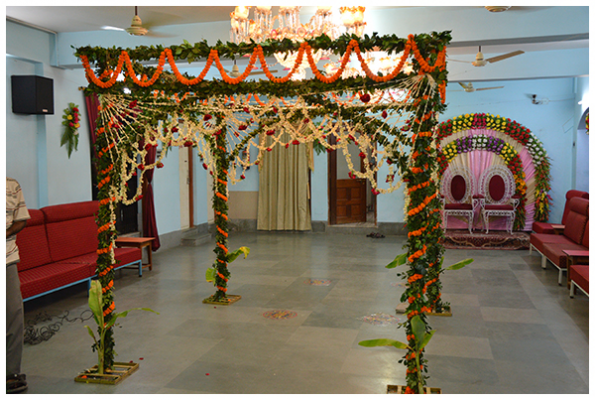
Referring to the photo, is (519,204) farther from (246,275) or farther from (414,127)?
(414,127)

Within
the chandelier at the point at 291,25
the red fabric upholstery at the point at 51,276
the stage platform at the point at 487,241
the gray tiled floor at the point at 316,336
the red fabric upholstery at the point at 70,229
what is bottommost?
the gray tiled floor at the point at 316,336

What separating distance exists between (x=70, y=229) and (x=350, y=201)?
739 centimetres

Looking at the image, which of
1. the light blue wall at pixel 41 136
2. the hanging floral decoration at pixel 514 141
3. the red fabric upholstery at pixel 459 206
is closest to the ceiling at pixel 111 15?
the light blue wall at pixel 41 136

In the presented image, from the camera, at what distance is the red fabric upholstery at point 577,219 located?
7223 millimetres

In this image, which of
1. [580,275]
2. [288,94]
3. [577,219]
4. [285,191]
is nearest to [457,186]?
[577,219]

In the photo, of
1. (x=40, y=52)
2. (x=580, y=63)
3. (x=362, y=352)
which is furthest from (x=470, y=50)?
(x=40, y=52)

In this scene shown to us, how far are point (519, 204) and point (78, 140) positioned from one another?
8842 millimetres

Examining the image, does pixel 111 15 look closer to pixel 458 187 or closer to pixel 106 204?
pixel 106 204

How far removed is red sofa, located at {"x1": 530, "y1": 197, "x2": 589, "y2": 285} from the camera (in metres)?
6.75

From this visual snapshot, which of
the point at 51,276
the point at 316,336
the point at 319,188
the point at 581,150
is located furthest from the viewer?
the point at 319,188

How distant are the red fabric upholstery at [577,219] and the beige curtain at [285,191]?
5749 millimetres

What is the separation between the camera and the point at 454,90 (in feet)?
36.8

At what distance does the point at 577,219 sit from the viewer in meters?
7.57

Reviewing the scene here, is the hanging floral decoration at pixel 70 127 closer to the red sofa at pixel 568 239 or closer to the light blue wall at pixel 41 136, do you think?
the light blue wall at pixel 41 136
